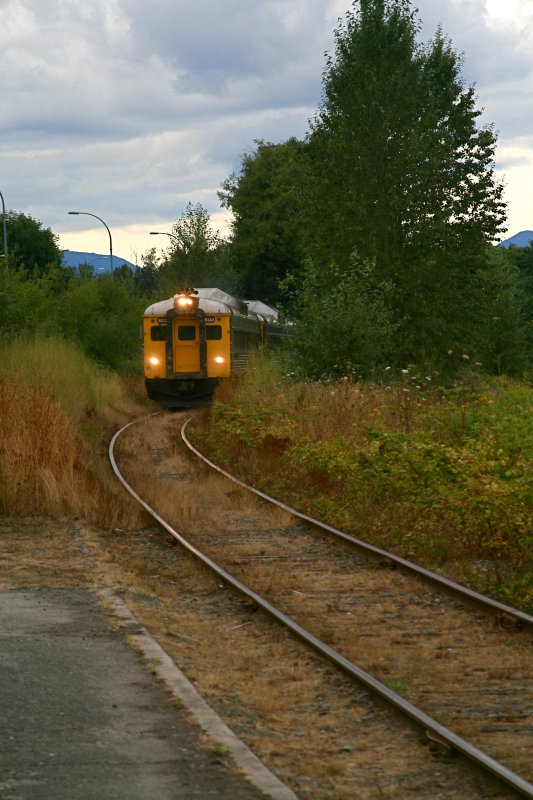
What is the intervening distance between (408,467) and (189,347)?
22085mm

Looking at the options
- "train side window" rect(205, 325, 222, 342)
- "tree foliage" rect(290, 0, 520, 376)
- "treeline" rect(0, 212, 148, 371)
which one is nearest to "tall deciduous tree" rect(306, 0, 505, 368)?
"tree foliage" rect(290, 0, 520, 376)

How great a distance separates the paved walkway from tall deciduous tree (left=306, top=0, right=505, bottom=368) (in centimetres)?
2832

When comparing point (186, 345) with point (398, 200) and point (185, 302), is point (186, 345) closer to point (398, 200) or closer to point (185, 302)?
point (185, 302)

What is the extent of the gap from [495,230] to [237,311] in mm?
11194

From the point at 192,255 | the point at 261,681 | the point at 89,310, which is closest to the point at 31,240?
A: the point at 192,255

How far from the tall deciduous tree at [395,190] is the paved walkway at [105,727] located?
28.3 metres

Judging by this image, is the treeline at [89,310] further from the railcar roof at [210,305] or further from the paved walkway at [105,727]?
the paved walkway at [105,727]

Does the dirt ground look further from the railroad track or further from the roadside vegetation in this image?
the roadside vegetation

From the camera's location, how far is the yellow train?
36031 mm

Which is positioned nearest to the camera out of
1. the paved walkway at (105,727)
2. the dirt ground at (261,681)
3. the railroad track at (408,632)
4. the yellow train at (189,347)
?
the paved walkway at (105,727)

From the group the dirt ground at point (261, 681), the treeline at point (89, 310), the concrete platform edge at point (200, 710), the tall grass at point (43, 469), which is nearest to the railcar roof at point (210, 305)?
the treeline at point (89, 310)

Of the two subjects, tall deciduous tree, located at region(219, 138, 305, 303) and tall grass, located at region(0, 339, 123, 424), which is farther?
tall deciduous tree, located at region(219, 138, 305, 303)

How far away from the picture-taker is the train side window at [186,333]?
119 ft

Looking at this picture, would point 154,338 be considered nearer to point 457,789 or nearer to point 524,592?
point 524,592
